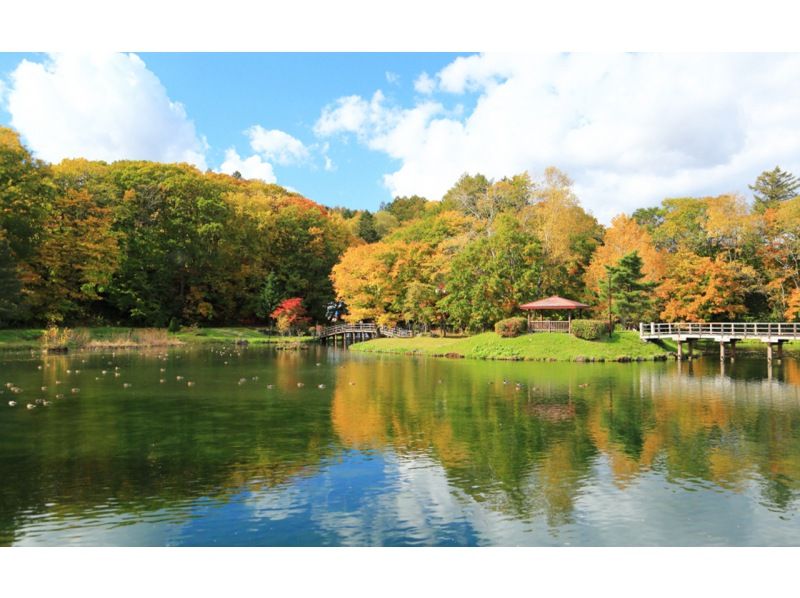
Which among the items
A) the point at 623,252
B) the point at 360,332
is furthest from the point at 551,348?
the point at 360,332

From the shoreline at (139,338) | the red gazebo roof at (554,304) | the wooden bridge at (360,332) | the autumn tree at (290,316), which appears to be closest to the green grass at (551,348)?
the red gazebo roof at (554,304)

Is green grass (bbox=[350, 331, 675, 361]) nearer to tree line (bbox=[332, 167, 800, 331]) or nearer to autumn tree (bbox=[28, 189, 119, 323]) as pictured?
tree line (bbox=[332, 167, 800, 331])

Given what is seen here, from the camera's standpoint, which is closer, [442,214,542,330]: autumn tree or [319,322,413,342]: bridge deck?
[442,214,542,330]: autumn tree

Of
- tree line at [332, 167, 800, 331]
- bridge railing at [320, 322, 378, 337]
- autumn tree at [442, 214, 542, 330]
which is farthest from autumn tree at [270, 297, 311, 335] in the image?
autumn tree at [442, 214, 542, 330]

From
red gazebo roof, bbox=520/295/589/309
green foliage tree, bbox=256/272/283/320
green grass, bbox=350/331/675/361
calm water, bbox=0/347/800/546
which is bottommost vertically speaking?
calm water, bbox=0/347/800/546

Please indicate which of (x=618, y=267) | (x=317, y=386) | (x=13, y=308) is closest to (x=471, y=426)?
(x=317, y=386)

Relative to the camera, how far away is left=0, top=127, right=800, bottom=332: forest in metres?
51.6

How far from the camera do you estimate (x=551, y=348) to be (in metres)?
44.5

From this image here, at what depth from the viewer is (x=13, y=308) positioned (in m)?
→ 48.8

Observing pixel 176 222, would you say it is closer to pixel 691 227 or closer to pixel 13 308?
pixel 13 308

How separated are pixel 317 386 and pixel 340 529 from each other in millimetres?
18605

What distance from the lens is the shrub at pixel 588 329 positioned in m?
45.2

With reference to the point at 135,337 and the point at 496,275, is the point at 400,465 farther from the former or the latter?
the point at 135,337

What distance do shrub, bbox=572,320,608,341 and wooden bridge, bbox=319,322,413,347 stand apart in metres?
17.0
